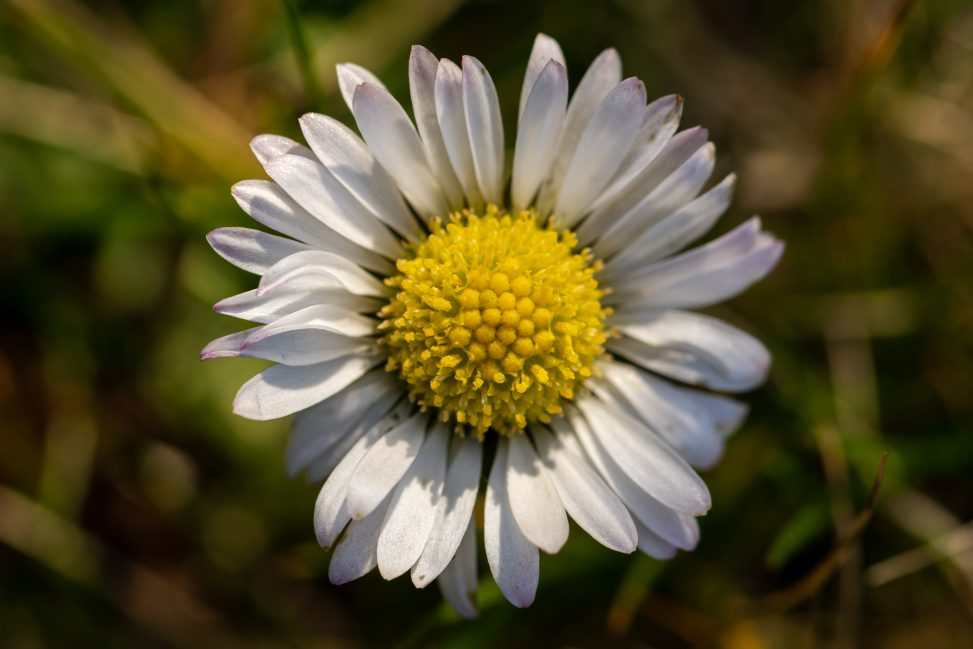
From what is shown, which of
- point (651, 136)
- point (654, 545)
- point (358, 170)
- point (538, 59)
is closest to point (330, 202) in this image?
point (358, 170)

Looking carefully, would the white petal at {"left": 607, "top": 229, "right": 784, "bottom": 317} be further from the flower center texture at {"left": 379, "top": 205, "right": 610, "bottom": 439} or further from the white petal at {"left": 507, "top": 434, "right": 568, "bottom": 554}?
the white petal at {"left": 507, "top": 434, "right": 568, "bottom": 554}

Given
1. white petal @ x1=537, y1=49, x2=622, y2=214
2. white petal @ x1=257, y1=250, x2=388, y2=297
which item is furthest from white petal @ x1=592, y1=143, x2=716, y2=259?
white petal @ x1=257, y1=250, x2=388, y2=297

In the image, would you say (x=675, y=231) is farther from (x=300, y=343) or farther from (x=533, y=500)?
(x=300, y=343)

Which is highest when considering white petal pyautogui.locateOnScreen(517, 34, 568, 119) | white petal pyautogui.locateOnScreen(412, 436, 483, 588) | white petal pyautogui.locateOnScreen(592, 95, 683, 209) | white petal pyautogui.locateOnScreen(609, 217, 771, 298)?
white petal pyautogui.locateOnScreen(517, 34, 568, 119)

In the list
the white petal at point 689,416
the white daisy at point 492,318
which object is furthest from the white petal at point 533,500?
the white petal at point 689,416

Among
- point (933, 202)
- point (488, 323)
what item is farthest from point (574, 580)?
point (933, 202)
